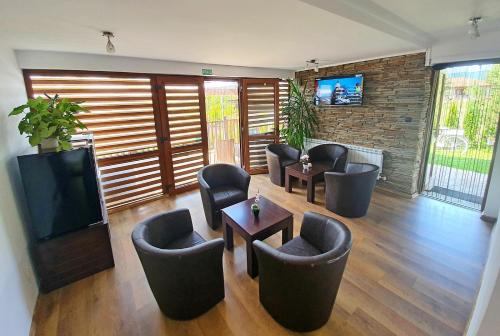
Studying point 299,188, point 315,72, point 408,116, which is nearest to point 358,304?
point 299,188

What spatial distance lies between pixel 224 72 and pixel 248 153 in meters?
1.80

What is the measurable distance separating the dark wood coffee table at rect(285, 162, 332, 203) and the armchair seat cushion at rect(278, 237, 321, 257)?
71.5 inches

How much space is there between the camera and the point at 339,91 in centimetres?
466

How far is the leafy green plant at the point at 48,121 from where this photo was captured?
Result: 6.57 ft

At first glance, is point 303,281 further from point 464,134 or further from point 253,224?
point 464,134

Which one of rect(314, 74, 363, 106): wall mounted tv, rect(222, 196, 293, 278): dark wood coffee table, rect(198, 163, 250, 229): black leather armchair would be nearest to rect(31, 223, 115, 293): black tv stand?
rect(198, 163, 250, 229): black leather armchair

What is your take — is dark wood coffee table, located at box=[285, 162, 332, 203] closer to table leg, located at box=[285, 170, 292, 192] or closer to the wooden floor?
table leg, located at box=[285, 170, 292, 192]

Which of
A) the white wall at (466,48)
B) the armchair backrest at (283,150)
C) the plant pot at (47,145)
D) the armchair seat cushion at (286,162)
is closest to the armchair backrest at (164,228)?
the plant pot at (47,145)

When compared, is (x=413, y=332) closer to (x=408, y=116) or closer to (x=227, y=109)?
(x=408, y=116)

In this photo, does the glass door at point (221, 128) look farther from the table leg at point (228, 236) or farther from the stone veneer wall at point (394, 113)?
the table leg at point (228, 236)

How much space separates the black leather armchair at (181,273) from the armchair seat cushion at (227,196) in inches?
44.0

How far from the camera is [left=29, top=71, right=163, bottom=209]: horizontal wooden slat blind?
10.5 feet

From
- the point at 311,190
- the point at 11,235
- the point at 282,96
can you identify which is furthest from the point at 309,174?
the point at 11,235

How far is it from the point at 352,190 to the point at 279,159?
1.67 m
